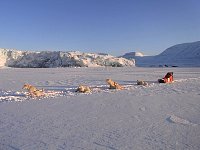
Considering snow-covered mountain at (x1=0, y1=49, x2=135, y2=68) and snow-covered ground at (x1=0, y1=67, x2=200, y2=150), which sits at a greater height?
snow-covered mountain at (x1=0, y1=49, x2=135, y2=68)

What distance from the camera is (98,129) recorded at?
583 cm

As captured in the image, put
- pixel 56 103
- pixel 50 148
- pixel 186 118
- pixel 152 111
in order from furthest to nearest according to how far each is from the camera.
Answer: pixel 56 103 → pixel 152 111 → pixel 186 118 → pixel 50 148

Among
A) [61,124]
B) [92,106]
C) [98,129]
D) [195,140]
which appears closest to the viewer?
[195,140]

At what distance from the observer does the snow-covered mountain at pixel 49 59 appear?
55.9m

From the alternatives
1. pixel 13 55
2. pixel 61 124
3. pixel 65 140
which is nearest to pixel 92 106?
pixel 61 124

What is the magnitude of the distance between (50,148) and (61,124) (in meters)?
1.58

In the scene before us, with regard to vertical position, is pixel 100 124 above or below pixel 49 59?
Answer: below

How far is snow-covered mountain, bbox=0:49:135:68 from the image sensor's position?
183 ft

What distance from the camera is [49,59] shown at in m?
58.4

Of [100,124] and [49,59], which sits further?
[49,59]

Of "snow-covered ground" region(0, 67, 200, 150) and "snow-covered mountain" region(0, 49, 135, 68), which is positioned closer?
"snow-covered ground" region(0, 67, 200, 150)

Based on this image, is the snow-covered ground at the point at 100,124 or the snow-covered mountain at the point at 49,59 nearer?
the snow-covered ground at the point at 100,124

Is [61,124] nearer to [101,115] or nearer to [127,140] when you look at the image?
[101,115]

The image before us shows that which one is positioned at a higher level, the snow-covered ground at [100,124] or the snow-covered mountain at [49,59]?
the snow-covered mountain at [49,59]
